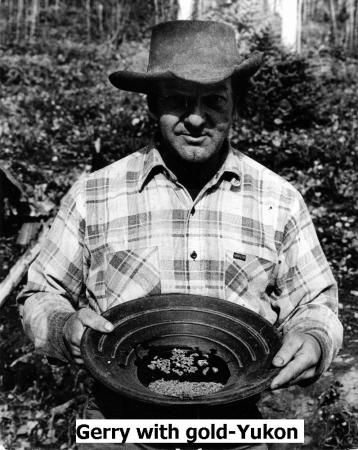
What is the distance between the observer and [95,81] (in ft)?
31.8

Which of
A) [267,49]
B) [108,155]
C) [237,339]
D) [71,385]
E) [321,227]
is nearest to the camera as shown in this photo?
[237,339]

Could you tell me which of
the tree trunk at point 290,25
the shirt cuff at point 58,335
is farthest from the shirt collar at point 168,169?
the tree trunk at point 290,25

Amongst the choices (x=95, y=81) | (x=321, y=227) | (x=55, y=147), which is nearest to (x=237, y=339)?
(x=321, y=227)

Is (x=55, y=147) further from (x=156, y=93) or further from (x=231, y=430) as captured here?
(x=231, y=430)

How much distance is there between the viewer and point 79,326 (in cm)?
208

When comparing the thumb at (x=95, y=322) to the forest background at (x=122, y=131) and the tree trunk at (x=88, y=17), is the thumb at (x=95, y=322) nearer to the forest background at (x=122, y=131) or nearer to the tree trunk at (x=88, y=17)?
the forest background at (x=122, y=131)

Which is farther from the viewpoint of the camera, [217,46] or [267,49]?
[267,49]

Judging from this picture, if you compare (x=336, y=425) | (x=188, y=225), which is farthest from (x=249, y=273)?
(x=336, y=425)

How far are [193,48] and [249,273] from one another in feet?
3.12

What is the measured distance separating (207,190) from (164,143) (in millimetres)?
271

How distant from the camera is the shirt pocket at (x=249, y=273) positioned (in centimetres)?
239

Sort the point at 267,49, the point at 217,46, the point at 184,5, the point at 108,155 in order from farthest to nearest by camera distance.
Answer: the point at 184,5
the point at 267,49
the point at 108,155
the point at 217,46

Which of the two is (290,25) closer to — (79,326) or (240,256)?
(240,256)

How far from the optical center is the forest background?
3639 mm
